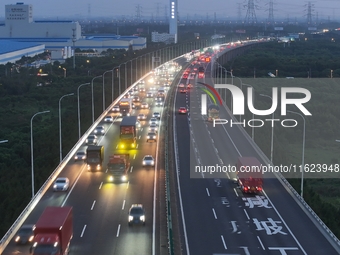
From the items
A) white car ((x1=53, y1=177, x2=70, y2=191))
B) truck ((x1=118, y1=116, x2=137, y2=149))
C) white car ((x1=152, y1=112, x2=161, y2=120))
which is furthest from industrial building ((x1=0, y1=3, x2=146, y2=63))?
white car ((x1=53, y1=177, x2=70, y2=191))

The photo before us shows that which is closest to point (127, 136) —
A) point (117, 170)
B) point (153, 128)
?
point (153, 128)

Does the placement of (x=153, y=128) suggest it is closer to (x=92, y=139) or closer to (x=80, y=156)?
(x=92, y=139)

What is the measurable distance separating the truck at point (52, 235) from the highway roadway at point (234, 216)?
9.02 feet

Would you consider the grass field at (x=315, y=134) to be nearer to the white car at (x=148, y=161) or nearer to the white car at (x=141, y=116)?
the white car at (x=141, y=116)

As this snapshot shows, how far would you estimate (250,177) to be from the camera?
1834cm

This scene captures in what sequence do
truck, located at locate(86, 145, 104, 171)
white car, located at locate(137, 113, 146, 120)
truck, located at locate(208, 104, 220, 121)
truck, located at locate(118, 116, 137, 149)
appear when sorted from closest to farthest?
truck, located at locate(86, 145, 104, 171) → truck, located at locate(118, 116, 137, 149) → truck, located at locate(208, 104, 220, 121) → white car, located at locate(137, 113, 146, 120)

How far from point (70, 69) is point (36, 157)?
42162 millimetres

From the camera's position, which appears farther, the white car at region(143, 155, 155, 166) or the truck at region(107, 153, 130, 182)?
the white car at region(143, 155, 155, 166)

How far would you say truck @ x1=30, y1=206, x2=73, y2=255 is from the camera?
12.3 metres

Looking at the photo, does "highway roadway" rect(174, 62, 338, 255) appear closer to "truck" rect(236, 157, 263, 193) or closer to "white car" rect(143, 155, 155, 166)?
"truck" rect(236, 157, 263, 193)

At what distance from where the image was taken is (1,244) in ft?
44.5

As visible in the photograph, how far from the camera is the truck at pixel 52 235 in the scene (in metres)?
12.3

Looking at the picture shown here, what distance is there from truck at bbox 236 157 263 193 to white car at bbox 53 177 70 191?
523cm

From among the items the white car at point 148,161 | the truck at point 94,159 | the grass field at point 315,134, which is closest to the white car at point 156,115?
the grass field at point 315,134
